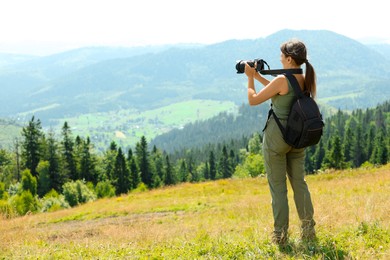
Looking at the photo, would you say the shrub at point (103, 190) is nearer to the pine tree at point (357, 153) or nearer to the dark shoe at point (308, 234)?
the dark shoe at point (308, 234)

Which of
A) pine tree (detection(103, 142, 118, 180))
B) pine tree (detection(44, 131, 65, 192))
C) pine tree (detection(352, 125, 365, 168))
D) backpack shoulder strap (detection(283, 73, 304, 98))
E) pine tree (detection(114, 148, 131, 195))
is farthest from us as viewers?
pine tree (detection(352, 125, 365, 168))

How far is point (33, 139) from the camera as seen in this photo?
57094 millimetres

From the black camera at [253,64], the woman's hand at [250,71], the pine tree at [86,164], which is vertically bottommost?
the pine tree at [86,164]

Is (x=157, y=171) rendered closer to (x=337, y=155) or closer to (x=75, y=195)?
(x=337, y=155)

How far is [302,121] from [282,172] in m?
0.90

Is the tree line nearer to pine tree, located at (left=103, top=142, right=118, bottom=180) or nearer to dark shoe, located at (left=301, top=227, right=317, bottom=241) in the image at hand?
pine tree, located at (left=103, top=142, right=118, bottom=180)

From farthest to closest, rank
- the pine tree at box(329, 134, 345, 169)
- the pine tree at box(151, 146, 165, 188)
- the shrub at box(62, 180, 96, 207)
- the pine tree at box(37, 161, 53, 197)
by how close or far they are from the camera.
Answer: the pine tree at box(151, 146, 165, 188) < the pine tree at box(329, 134, 345, 169) < the pine tree at box(37, 161, 53, 197) < the shrub at box(62, 180, 96, 207)

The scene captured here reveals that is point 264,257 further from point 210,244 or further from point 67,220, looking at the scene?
point 67,220

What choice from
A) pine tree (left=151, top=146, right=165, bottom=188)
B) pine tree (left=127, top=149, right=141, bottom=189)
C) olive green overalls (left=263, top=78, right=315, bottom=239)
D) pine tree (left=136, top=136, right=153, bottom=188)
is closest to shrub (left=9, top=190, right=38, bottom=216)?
olive green overalls (left=263, top=78, right=315, bottom=239)

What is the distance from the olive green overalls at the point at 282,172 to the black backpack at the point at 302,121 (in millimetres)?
166

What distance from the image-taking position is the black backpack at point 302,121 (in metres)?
5.07

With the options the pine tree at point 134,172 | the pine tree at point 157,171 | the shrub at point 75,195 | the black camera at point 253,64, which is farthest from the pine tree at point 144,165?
the black camera at point 253,64

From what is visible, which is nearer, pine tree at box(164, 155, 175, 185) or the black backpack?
the black backpack

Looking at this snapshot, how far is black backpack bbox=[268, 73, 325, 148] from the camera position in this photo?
507 cm
